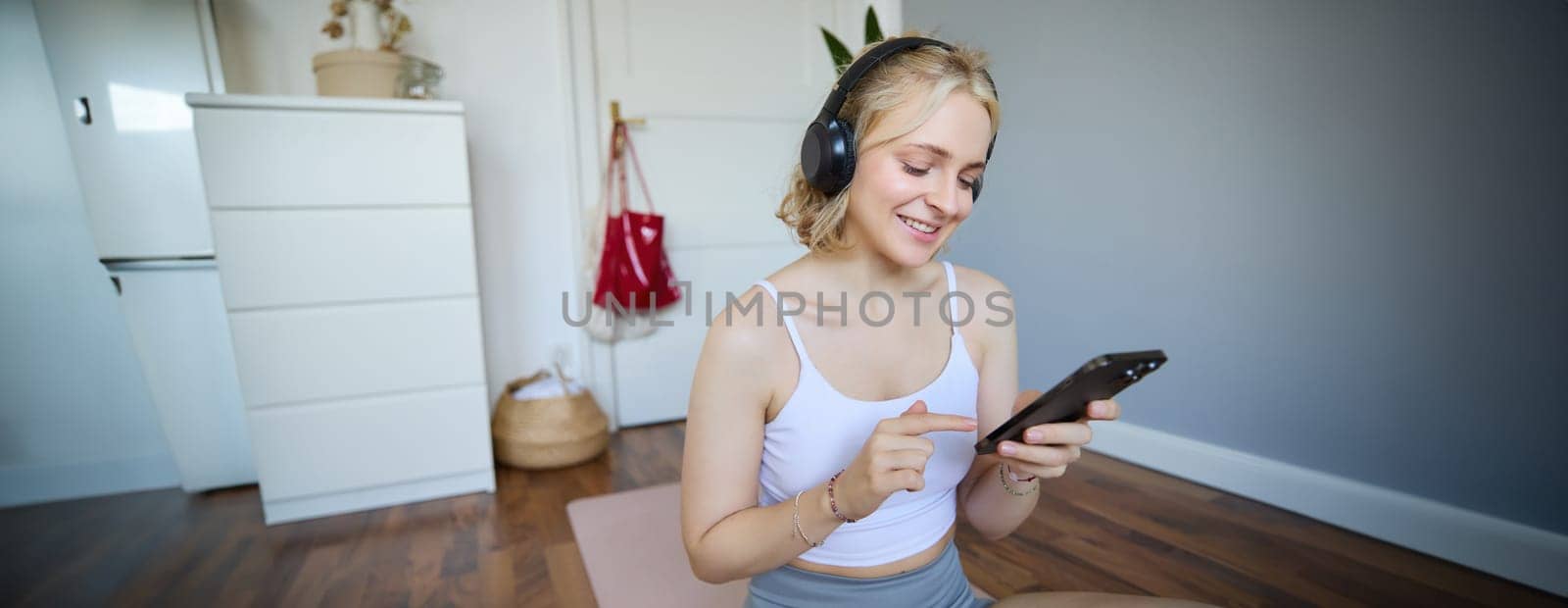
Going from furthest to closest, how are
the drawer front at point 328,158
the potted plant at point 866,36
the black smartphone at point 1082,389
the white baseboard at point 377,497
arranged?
the potted plant at point 866,36
the white baseboard at point 377,497
the drawer front at point 328,158
the black smartphone at point 1082,389

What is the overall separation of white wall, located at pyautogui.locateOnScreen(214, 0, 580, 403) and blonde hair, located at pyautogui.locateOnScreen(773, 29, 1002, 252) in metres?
1.96

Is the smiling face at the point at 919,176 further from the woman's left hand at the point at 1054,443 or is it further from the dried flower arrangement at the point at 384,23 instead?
the dried flower arrangement at the point at 384,23

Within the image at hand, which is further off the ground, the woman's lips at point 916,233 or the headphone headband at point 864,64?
the headphone headband at point 864,64

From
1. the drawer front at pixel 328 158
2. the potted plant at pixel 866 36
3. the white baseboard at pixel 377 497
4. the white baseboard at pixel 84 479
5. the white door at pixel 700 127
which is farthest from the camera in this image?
the white door at pixel 700 127

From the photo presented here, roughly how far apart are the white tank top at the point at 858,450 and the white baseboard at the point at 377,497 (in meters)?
1.61

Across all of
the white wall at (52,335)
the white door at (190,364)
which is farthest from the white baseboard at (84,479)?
the white door at (190,364)

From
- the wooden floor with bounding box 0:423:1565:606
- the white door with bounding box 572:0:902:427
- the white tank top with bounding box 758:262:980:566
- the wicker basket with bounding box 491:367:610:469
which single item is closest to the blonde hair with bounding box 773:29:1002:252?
the white tank top with bounding box 758:262:980:566

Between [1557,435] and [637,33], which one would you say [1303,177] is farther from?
[637,33]

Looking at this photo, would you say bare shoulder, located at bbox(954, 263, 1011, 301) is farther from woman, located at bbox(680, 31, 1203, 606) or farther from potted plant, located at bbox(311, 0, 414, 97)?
potted plant, located at bbox(311, 0, 414, 97)

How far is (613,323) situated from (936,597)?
6.64 feet

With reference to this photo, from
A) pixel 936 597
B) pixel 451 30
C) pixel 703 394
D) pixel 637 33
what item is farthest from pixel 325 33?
pixel 936 597

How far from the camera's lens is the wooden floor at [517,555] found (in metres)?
1.54

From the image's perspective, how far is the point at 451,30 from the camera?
2344mm

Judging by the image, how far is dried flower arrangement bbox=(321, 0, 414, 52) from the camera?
1954 millimetres
